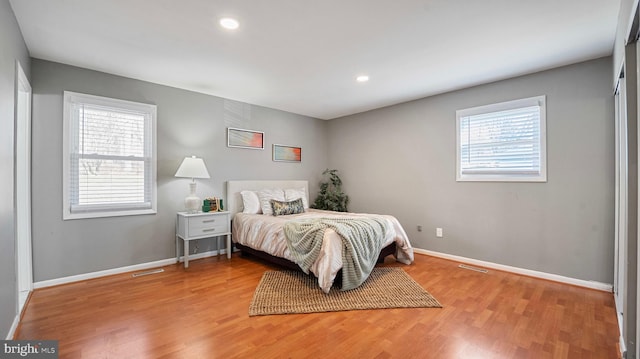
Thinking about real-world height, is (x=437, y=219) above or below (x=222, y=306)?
above

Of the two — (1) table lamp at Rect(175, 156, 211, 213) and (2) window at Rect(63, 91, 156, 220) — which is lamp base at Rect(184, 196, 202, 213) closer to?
(1) table lamp at Rect(175, 156, 211, 213)

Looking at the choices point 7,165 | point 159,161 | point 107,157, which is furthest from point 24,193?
point 159,161

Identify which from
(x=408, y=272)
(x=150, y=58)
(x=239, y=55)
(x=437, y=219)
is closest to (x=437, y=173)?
(x=437, y=219)

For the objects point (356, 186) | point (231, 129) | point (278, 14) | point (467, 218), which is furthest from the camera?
point (356, 186)

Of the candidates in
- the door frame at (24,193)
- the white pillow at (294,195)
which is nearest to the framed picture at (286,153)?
the white pillow at (294,195)

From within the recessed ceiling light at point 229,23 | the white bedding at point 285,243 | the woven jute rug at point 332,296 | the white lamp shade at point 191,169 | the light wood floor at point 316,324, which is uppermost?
the recessed ceiling light at point 229,23

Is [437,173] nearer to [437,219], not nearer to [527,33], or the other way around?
[437,219]

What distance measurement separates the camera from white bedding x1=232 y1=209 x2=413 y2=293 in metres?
2.86

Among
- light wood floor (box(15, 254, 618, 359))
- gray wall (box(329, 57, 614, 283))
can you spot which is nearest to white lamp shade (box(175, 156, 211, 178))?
light wood floor (box(15, 254, 618, 359))

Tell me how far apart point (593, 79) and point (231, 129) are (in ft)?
14.8

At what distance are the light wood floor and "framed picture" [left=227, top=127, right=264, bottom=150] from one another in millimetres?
2250

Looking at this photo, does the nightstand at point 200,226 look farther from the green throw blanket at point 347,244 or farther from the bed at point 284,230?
the green throw blanket at point 347,244

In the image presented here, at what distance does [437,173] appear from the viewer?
4281mm

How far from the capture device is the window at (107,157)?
3254 millimetres
